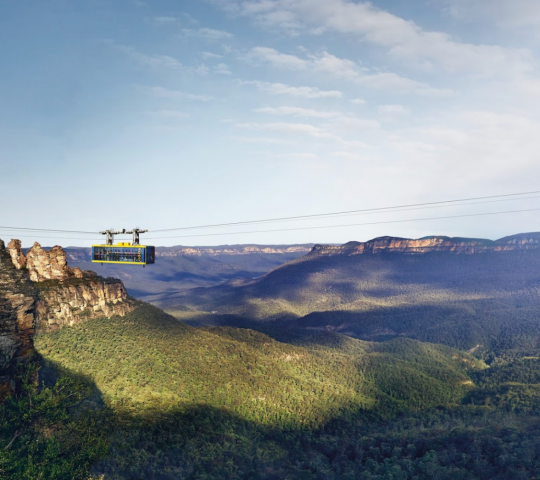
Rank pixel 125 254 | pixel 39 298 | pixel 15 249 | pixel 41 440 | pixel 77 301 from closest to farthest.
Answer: pixel 41 440, pixel 125 254, pixel 15 249, pixel 39 298, pixel 77 301

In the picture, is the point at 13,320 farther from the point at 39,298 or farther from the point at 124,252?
the point at 39,298

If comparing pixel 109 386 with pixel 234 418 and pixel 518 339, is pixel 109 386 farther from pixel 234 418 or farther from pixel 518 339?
pixel 518 339


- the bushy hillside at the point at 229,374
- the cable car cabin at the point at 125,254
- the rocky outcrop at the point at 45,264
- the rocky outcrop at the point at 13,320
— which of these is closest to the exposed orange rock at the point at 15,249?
the cable car cabin at the point at 125,254

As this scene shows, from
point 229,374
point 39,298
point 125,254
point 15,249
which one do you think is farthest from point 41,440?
point 229,374

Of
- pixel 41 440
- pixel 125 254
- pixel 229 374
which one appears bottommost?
pixel 229 374

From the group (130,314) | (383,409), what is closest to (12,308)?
(130,314)

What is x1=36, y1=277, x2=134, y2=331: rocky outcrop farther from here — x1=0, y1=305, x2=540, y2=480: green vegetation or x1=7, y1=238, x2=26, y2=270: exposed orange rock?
x1=7, y1=238, x2=26, y2=270: exposed orange rock

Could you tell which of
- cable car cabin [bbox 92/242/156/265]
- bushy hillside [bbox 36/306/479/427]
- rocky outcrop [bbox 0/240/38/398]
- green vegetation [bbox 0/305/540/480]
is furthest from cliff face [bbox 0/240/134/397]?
cable car cabin [bbox 92/242/156/265]
